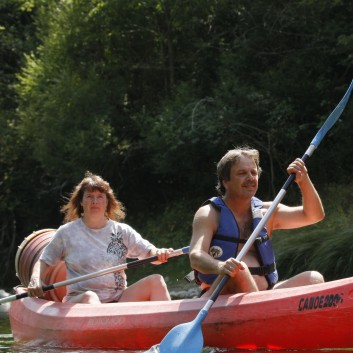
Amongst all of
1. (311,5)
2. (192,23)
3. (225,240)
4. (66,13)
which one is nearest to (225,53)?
(192,23)

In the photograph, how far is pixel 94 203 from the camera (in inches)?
264

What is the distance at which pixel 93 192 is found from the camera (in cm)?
674

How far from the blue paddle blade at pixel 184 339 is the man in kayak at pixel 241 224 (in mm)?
306

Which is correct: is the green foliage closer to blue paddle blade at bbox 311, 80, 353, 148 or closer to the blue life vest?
→ blue paddle blade at bbox 311, 80, 353, 148

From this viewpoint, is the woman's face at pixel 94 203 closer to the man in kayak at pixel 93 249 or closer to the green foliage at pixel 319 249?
the man in kayak at pixel 93 249

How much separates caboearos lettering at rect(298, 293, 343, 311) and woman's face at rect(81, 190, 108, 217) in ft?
6.04

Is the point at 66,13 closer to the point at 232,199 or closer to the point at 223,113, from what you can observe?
the point at 223,113

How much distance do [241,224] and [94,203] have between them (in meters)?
1.26

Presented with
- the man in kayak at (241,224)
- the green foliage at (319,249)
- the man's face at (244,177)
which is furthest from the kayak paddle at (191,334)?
the green foliage at (319,249)

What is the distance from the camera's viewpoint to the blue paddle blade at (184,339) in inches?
212

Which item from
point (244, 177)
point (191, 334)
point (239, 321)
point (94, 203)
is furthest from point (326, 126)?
point (191, 334)

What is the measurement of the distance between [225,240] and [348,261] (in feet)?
10.6

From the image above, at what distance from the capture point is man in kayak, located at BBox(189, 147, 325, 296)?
18.6 feet

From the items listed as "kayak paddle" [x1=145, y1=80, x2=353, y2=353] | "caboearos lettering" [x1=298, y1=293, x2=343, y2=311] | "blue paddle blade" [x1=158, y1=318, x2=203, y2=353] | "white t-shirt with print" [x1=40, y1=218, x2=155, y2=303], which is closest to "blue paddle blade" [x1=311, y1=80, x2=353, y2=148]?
"kayak paddle" [x1=145, y1=80, x2=353, y2=353]
